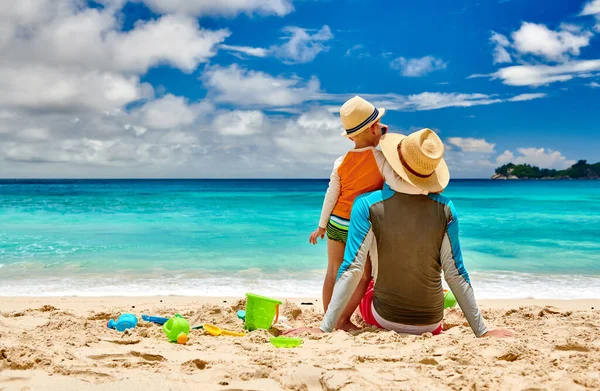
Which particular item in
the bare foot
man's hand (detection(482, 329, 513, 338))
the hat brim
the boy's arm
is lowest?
the bare foot

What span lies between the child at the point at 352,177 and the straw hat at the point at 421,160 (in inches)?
6.0

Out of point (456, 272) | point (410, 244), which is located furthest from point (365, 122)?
point (456, 272)

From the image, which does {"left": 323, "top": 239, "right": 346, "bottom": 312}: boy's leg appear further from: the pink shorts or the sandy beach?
the sandy beach

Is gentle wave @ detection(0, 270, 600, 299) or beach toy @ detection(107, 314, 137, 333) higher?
beach toy @ detection(107, 314, 137, 333)

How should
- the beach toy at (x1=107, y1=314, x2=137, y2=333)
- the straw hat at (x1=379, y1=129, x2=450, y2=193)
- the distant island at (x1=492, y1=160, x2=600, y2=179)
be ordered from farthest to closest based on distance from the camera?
the distant island at (x1=492, y1=160, x2=600, y2=179) < the beach toy at (x1=107, y1=314, x2=137, y2=333) < the straw hat at (x1=379, y1=129, x2=450, y2=193)

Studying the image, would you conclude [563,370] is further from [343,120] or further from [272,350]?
[343,120]

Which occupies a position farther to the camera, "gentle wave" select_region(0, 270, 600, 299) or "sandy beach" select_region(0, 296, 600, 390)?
"gentle wave" select_region(0, 270, 600, 299)

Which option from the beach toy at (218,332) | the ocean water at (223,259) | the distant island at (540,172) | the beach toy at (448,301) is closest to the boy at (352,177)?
the beach toy at (218,332)

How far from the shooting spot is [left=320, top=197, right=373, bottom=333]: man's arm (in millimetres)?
3352

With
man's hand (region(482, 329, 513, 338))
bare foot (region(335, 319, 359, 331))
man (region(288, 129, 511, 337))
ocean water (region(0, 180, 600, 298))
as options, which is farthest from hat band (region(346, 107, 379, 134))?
ocean water (region(0, 180, 600, 298))

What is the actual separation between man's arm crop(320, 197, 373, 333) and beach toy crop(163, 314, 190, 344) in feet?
3.33

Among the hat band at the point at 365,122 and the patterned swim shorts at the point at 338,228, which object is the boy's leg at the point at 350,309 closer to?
the patterned swim shorts at the point at 338,228

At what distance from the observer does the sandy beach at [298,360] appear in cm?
252

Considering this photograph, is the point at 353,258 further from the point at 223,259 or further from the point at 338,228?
the point at 223,259
